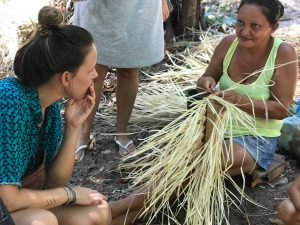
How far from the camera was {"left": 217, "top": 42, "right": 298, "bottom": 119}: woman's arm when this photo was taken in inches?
97.3

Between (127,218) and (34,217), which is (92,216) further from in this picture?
(127,218)

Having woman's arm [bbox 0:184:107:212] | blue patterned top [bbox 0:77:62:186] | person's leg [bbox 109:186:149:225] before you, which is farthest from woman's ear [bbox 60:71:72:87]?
person's leg [bbox 109:186:149:225]

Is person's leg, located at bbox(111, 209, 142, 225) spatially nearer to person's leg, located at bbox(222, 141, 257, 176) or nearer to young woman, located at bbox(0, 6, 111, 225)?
young woman, located at bbox(0, 6, 111, 225)

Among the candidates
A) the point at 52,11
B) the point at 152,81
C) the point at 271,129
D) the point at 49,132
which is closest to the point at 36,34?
the point at 52,11

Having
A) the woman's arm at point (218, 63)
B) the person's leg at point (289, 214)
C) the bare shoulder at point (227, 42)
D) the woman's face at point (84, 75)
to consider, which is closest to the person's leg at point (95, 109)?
the woman's arm at point (218, 63)

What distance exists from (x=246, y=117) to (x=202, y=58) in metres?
1.65

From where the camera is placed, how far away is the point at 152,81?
385 centimetres

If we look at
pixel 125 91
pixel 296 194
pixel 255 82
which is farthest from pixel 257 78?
pixel 125 91

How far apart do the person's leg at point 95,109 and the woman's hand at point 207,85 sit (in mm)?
597

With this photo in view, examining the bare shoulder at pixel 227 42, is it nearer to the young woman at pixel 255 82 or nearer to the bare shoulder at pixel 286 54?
the young woman at pixel 255 82

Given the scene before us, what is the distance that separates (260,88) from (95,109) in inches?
38.6

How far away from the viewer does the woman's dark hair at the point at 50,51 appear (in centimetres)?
179

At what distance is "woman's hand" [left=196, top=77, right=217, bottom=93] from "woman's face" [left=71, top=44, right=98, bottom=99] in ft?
2.43

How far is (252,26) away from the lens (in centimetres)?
245
